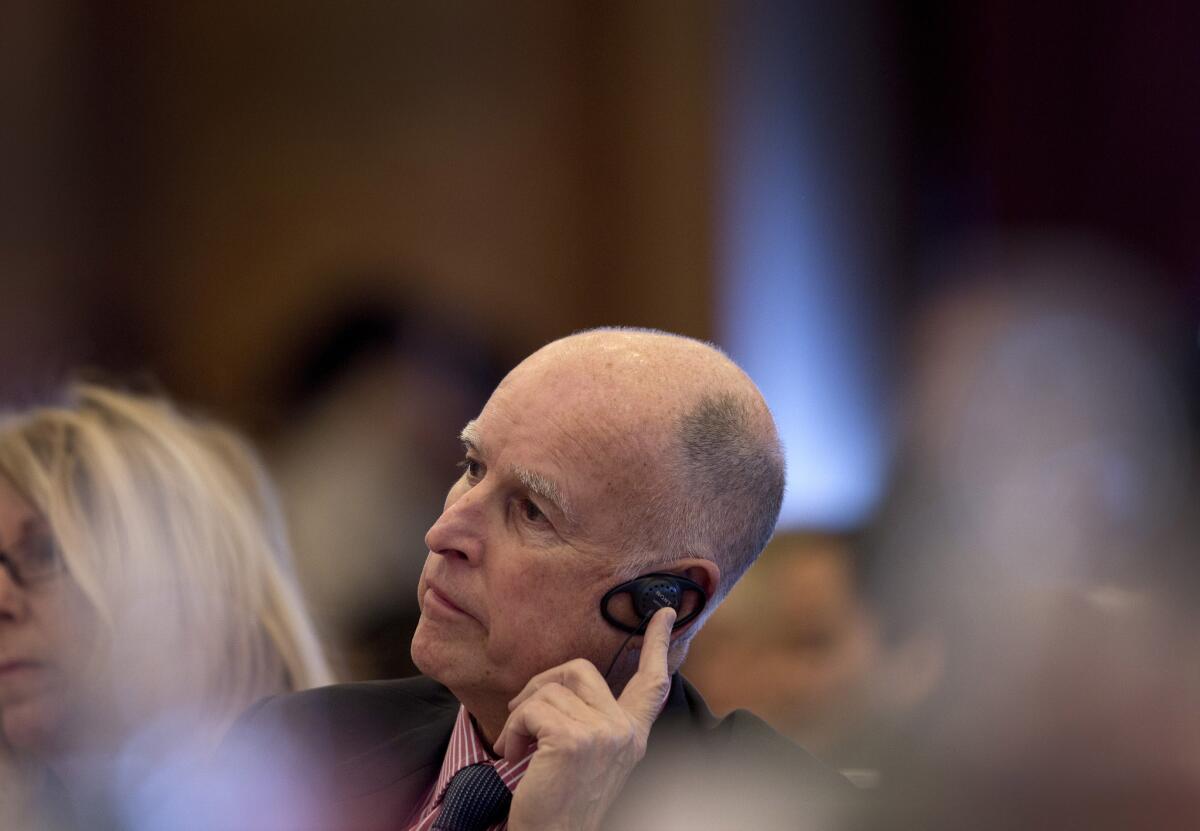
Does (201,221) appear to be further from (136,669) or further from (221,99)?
(136,669)

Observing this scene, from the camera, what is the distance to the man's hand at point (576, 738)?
118 centimetres

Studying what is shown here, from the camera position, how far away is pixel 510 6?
4723mm

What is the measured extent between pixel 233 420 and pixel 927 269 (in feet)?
6.99

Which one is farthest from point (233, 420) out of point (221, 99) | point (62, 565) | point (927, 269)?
point (62, 565)

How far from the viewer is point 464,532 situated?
1315 millimetres

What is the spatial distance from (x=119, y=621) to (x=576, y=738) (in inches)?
35.5

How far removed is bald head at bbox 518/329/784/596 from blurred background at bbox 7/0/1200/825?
263 mm

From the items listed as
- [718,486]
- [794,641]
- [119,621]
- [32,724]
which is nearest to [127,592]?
[119,621]

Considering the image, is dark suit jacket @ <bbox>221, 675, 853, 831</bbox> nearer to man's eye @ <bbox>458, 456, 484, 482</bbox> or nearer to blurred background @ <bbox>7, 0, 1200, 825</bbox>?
blurred background @ <bbox>7, 0, 1200, 825</bbox>

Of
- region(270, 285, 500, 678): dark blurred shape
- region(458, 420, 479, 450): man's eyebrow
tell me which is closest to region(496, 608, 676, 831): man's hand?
region(458, 420, 479, 450): man's eyebrow

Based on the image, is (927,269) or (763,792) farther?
(927,269)

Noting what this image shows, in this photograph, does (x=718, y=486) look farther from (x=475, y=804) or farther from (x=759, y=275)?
(x=759, y=275)

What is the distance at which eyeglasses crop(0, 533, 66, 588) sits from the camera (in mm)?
1817

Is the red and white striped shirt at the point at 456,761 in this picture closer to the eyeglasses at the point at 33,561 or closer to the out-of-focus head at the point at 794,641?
the eyeglasses at the point at 33,561
